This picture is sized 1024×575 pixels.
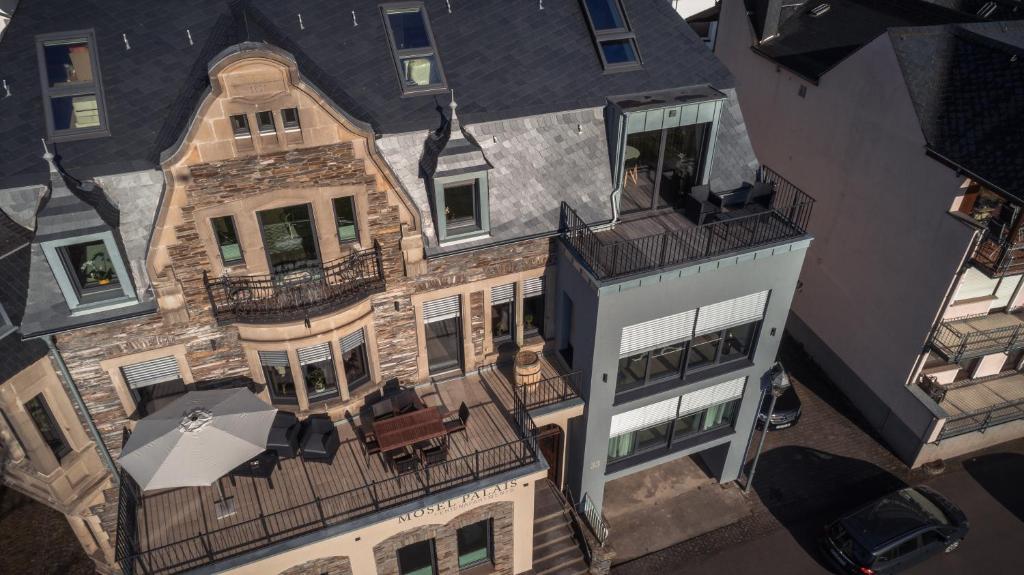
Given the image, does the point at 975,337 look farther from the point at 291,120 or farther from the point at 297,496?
the point at 291,120

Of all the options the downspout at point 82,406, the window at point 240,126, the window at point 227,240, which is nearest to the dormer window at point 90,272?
the downspout at point 82,406

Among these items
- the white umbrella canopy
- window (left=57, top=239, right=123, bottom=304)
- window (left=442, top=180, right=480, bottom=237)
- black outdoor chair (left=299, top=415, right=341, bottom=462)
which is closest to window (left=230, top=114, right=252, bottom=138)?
window (left=57, top=239, right=123, bottom=304)

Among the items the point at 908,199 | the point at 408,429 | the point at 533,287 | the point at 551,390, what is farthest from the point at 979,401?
the point at 408,429

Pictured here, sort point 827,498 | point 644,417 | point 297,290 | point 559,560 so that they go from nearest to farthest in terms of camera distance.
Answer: point 297,290
point 559,560
point 644,417
point 827,498

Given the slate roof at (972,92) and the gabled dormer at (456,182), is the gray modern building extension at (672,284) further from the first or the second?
the slate roof at (972,92)

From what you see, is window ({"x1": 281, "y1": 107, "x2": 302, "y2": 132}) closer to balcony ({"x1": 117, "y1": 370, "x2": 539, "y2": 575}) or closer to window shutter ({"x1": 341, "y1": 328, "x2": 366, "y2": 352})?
window shutter ({"x1": 341, "y1": 328, "x2": 366, "y2": 352})

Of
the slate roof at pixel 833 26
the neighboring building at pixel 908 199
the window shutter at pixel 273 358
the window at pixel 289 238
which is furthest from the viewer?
Result: the slate roof at pixel 833 26

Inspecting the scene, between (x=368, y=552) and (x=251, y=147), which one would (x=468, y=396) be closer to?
(x=368, y=552)

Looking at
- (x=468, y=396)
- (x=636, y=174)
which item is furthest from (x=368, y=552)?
(x=636, y=174)
